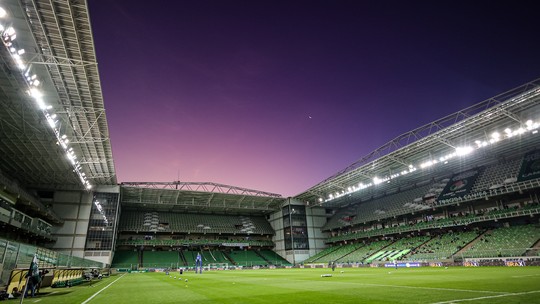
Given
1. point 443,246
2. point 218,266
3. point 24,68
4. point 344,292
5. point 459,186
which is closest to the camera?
point 344,292

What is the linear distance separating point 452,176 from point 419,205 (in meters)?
8.07

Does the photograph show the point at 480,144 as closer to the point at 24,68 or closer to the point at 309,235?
Answer: the point at 309,235

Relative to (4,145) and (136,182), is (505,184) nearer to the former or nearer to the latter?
(136,182)

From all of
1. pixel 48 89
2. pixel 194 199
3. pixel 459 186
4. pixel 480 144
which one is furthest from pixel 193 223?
pixel 480 144

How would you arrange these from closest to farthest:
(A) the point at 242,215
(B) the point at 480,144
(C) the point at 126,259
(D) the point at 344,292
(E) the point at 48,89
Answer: (D) the point at 344,292 < (E) the point at 48,89 < (B) the point at 480,144 < (C) the point at 126,259 < (A) the point at 242,215

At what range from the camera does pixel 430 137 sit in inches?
1582

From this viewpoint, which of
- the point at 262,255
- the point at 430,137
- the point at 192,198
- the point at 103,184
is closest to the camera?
the point at 430,137

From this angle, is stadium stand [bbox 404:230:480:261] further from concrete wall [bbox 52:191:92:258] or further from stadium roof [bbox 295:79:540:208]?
concrete wall [bbox 52:191:92:258]

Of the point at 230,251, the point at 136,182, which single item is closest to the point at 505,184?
the point at 230,251

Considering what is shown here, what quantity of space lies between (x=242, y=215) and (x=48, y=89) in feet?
198

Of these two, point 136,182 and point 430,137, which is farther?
point 136,182

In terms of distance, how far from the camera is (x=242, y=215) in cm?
8156

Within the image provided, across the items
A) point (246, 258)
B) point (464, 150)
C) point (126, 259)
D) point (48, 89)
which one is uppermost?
point (48, 89)

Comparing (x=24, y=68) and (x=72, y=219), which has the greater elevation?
(x=24, y=68)
